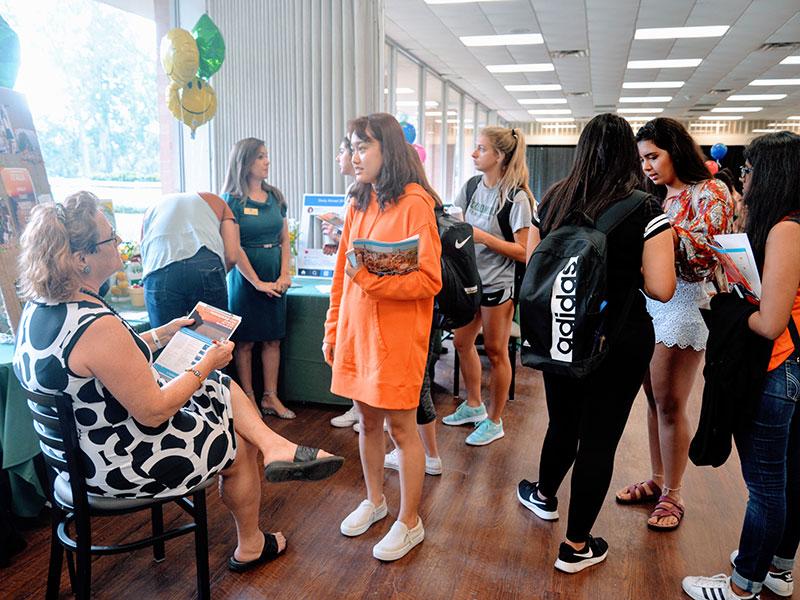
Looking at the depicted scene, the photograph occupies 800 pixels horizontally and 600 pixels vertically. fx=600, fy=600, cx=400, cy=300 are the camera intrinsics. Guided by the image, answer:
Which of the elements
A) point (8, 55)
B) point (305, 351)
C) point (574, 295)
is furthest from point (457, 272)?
point (8, 55)

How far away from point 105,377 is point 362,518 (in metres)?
1.16

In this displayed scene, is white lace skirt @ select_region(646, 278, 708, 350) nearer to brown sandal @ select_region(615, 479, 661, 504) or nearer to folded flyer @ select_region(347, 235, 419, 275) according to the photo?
brown sandal @ select_region(615, 479, 661, 504)

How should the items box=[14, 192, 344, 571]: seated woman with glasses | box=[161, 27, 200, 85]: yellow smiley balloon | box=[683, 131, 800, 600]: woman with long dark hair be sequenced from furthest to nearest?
box=[161, 27, 200, 85]: yellow smiley balloon < box=[683, 131, 800, 600]: woman with long dark hair < box=[14, 192, 344, 571]: seated woman with glasses

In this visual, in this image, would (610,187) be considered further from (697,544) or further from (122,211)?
(122,211)

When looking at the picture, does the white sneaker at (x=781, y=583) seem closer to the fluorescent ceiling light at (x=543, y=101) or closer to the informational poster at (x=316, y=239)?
the informational poster at (x=316, y=239)

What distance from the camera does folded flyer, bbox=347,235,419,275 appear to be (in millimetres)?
1719

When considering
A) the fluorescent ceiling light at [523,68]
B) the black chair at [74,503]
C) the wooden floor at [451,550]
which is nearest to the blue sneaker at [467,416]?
the wooden floor at [451,550]

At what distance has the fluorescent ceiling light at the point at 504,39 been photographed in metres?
6.91

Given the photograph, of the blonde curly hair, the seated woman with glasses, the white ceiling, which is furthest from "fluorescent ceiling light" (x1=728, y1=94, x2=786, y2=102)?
the blonde curly hair

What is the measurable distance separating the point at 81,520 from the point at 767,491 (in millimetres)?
1853

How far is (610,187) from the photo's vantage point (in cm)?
174

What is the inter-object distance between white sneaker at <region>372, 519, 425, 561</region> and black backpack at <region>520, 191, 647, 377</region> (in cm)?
79

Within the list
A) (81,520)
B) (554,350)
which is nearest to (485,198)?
(554,350)

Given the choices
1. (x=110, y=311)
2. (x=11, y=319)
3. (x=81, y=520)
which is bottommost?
(x=81, y=520)
